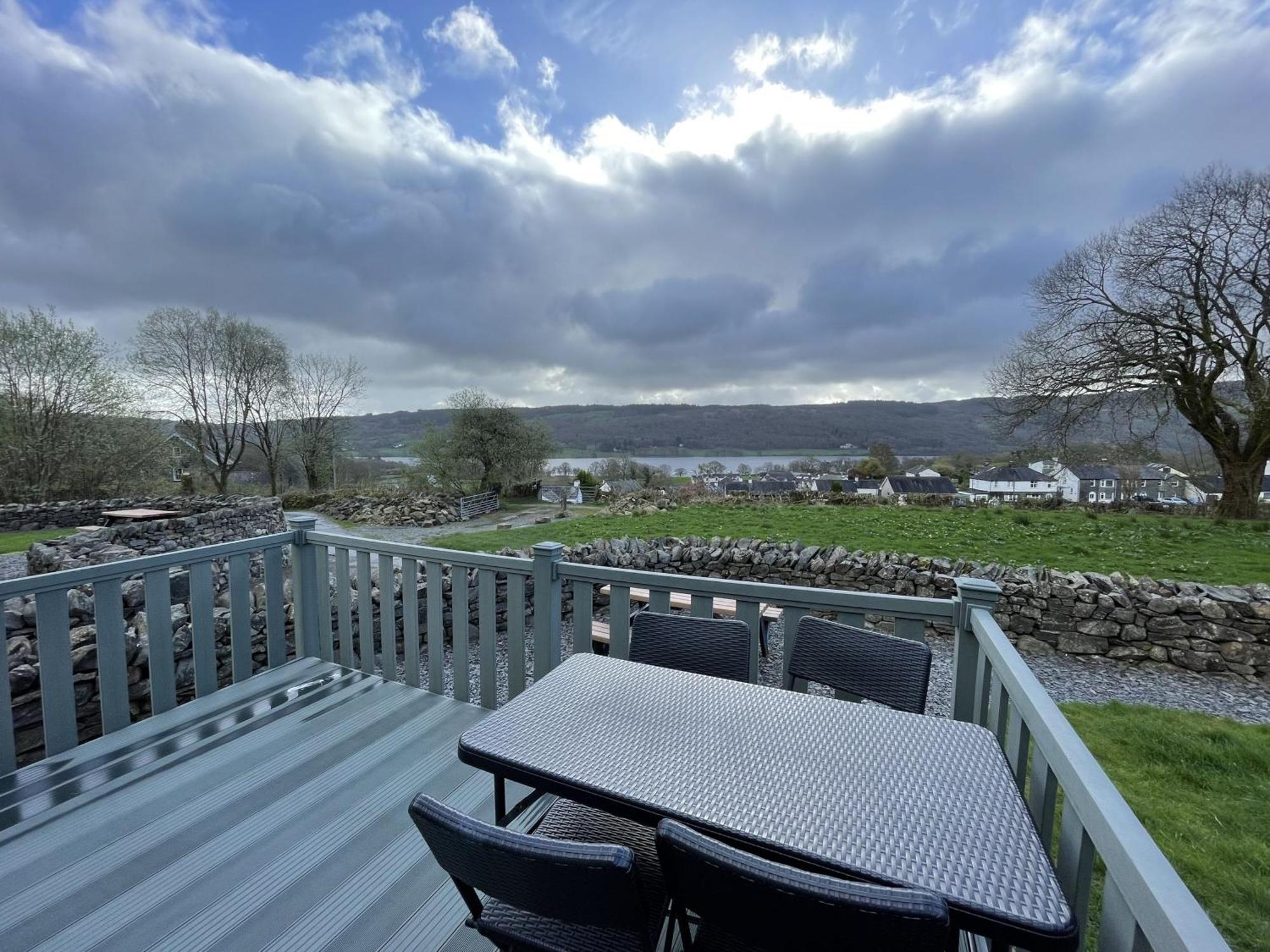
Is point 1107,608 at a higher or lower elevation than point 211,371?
lower

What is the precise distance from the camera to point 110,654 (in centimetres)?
228

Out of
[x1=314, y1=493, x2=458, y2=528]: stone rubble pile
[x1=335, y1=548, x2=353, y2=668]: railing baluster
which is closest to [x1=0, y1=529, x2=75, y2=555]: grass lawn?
[x1=314, y1=493, x2=458, y2=528]: stone rubble pile

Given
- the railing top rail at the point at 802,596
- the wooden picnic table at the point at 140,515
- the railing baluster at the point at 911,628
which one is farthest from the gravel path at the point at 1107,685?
the wooden picnic table at the point at 140,515

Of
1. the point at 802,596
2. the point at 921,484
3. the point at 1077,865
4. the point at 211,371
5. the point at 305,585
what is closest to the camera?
the point at 1077,865

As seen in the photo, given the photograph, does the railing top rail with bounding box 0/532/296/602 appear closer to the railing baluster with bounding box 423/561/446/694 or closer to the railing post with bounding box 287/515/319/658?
the railing post with bounding box 287/515/319/658

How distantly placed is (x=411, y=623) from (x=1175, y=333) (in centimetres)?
1452

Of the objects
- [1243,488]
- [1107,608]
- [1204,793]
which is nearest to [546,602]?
[1204,793]

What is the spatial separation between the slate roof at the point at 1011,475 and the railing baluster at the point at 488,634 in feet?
46.5

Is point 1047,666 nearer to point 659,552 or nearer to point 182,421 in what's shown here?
point 659,552

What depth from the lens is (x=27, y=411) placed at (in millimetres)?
13375

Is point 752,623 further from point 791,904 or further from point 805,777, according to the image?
point 791,904

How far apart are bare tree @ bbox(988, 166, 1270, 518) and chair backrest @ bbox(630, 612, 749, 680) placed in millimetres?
12242

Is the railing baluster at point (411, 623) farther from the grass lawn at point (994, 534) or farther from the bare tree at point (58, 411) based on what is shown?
the bare tree at point (58, 411)

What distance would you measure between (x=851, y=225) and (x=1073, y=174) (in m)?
3.03
